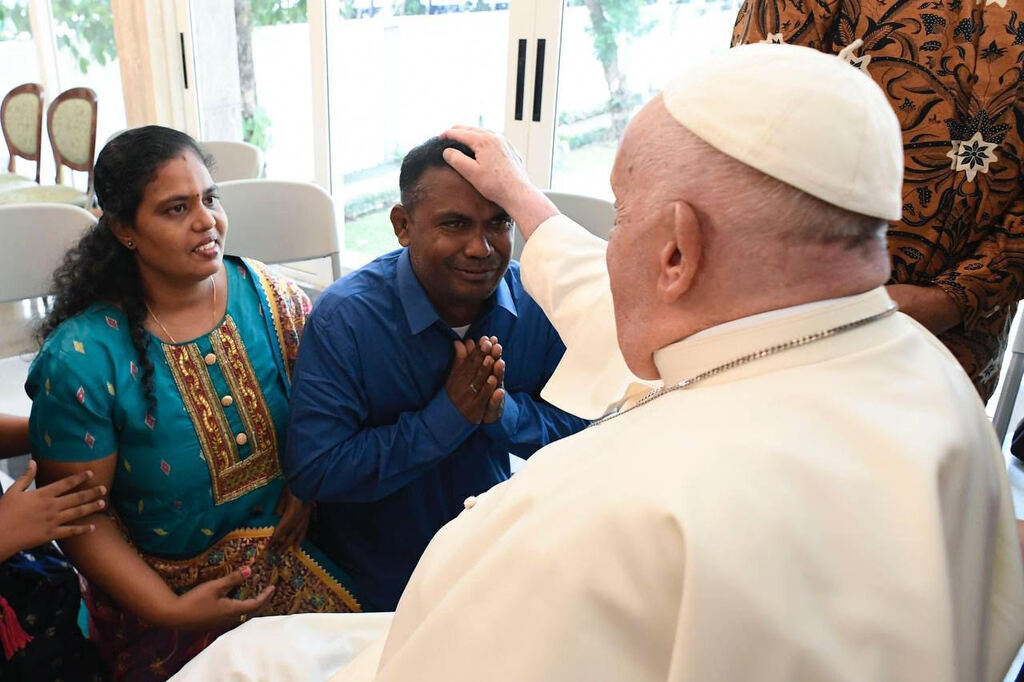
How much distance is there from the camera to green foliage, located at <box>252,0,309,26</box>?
4582mm

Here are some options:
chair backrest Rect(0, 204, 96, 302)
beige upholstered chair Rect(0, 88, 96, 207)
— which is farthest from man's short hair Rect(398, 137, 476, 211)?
beige upholstered chair Rect(0, 88, 96, 207)

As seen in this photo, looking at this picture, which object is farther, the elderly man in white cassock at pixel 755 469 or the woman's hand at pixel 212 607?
the woman's hand at pixel 212 607

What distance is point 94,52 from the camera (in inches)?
253

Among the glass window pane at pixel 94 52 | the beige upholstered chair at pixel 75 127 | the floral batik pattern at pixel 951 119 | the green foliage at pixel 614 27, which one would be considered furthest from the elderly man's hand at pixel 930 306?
the glass window pane at pixel 94 52

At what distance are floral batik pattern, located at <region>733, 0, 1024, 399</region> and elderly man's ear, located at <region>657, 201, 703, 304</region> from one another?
2.28ft

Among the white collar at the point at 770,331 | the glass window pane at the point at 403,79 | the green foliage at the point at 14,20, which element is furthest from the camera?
the green foliage at the point at 14,20

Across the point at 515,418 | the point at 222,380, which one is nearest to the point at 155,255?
the point at 222,380

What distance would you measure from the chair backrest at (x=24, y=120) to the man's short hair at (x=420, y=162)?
504 centimetres

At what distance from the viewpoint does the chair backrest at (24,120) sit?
18.2 feet

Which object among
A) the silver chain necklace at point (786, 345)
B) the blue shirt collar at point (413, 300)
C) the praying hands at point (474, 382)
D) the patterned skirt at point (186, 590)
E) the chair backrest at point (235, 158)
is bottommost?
the patterned skirt at point (186, 590)

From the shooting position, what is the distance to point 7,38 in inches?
280

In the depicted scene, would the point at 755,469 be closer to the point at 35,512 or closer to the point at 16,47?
the point at 35,512

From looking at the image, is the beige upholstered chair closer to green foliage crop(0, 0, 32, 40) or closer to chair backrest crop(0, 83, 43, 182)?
chair backrest crop(0, 83, 43, 182)

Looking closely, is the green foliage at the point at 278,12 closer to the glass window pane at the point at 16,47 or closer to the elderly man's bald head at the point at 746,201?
A: the glass window pane at the point at 16,47
